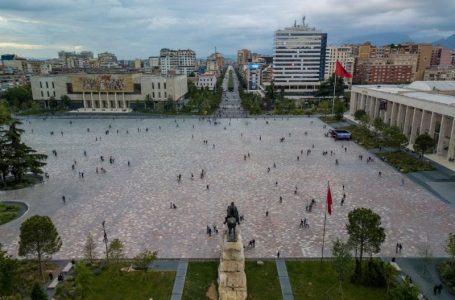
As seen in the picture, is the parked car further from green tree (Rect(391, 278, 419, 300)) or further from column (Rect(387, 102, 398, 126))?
green tree (Rect(391, 278, 419, 300))

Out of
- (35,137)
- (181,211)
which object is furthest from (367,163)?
(35,137)

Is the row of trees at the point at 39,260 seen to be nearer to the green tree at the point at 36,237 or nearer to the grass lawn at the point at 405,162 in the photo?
the green tree at the point at 36,237

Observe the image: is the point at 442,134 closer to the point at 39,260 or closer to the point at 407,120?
the point at 407,120

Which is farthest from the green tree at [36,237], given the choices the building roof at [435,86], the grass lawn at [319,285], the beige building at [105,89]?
the beige building at [105,89]

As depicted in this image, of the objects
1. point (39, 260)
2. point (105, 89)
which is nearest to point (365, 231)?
point (39, 260)

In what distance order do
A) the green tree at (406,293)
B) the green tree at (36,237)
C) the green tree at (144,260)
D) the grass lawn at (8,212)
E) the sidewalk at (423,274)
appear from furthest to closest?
the grass lawn at (8,212)
the green tree at (144,260)
the green tree at (36,237)
the sidewalk at (423,274)
the green tree at (406,293)

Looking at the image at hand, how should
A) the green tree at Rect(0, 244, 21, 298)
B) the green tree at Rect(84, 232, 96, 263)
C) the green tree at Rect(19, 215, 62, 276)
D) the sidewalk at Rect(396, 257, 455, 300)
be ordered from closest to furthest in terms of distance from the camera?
the green tree at Rect(0, 244, 21, 298) < the sidewalk at Rect(396, 257, 455, 300) < the green tree at Rect(19, 215, 62, 276) < the green tree at Rect(84, 232, 96, 263)

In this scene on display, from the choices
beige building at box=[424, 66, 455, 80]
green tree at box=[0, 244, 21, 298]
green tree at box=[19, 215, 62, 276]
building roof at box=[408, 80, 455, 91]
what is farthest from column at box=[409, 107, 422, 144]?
beige building at box=[424, 66, 455, 80]
